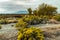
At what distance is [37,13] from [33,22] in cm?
4086

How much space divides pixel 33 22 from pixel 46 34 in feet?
73.5

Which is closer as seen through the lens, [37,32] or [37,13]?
[37,32]

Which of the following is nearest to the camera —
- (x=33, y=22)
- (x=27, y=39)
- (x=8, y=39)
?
(x=27, y=39)

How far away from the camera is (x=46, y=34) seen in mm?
31391

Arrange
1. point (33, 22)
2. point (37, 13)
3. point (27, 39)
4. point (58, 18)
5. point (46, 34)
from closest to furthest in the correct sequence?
1. point (27, 39)
2. point (46, 34)
3. point (33, 22)
4. point (58, 18)
5. point (37, 13)

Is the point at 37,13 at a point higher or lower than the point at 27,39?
lower

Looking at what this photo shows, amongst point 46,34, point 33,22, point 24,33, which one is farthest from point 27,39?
point 33,22

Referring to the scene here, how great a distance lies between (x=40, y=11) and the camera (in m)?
95.1

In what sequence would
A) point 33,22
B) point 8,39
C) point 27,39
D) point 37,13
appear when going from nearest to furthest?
point 27,39 < point 8,39 < point 33,22 < point 37,13

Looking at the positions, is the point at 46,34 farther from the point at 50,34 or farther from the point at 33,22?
the point at 33,22

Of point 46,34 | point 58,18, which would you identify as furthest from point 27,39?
point 58,18

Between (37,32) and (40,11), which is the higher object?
(37,32)

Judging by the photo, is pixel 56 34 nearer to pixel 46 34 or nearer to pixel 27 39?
pixel 46 34

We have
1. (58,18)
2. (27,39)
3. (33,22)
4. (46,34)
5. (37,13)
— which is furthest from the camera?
(37,13)
